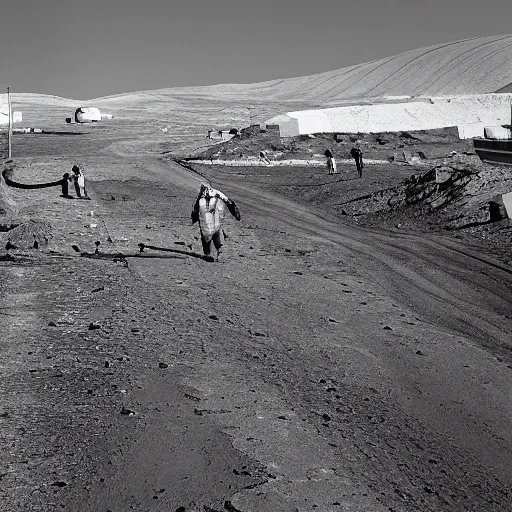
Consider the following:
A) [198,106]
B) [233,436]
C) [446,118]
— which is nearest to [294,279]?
[233,436]

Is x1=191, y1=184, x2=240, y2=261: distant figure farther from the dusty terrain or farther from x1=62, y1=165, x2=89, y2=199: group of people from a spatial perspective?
x1=62, y1=165, x2=89, y2=199: group of people

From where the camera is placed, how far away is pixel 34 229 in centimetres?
2073

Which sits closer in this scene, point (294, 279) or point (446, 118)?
point (294, 279)

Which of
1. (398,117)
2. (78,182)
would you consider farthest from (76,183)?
(398,117)

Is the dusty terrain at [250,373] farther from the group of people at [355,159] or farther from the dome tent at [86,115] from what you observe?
the dome tent at [86,115]

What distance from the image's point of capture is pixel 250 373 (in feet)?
39.4

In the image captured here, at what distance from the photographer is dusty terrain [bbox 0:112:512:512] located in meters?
8.91

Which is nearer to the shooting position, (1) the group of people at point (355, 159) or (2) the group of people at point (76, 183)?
(2) the group of people at point (76, 183)

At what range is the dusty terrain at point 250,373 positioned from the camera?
8914mm

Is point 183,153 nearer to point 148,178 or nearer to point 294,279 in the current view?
point 148,178

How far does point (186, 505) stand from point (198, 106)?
77.4m

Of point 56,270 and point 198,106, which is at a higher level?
point 198,106

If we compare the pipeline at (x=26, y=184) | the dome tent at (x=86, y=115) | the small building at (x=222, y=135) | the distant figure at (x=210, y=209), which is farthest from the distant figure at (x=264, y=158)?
the distant figure at (x=210, y=209)

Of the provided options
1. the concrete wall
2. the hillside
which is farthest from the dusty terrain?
the hillside
